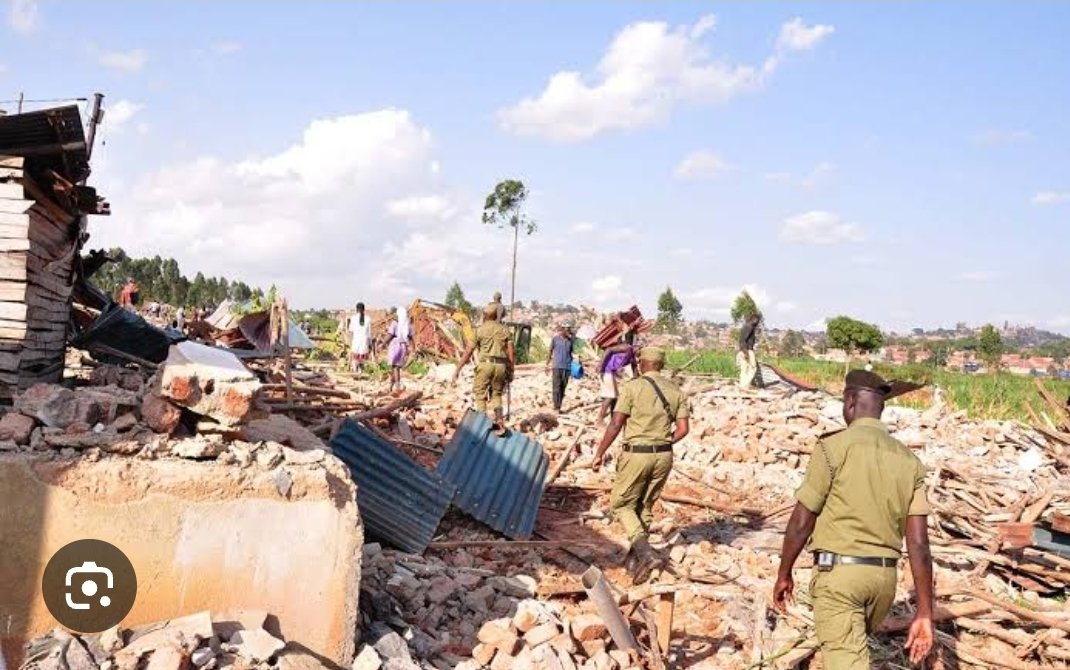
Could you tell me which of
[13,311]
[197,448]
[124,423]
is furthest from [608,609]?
[13,311]

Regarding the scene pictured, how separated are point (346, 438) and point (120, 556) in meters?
2.66

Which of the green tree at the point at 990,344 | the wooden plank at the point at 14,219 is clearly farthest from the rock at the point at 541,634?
the green tree at the point at 990,344

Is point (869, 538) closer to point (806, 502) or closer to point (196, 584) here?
point (806, 502)

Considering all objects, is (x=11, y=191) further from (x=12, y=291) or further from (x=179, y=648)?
(x=179, y=648)

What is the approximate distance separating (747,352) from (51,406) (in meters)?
15.8

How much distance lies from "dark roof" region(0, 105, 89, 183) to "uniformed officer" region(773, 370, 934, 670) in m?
6.01

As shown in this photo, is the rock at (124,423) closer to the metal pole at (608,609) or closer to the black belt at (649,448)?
the metal pole at (608,609)

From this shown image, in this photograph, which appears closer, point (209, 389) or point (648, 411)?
point (209, 389)

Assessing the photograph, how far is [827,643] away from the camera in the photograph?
12.4 ft

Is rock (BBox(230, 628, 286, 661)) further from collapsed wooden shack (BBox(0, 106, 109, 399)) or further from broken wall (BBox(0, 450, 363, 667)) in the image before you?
collapsed wooden shack (BBox(0, 106, 109, 399))

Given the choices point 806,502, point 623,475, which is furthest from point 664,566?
point 806,502

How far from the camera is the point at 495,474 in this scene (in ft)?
25.5

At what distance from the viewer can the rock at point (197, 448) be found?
410cm

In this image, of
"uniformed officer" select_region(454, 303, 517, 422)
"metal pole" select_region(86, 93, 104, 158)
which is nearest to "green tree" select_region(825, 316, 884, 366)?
"uniformed officer" select_region(454, 303, 517, 422)
